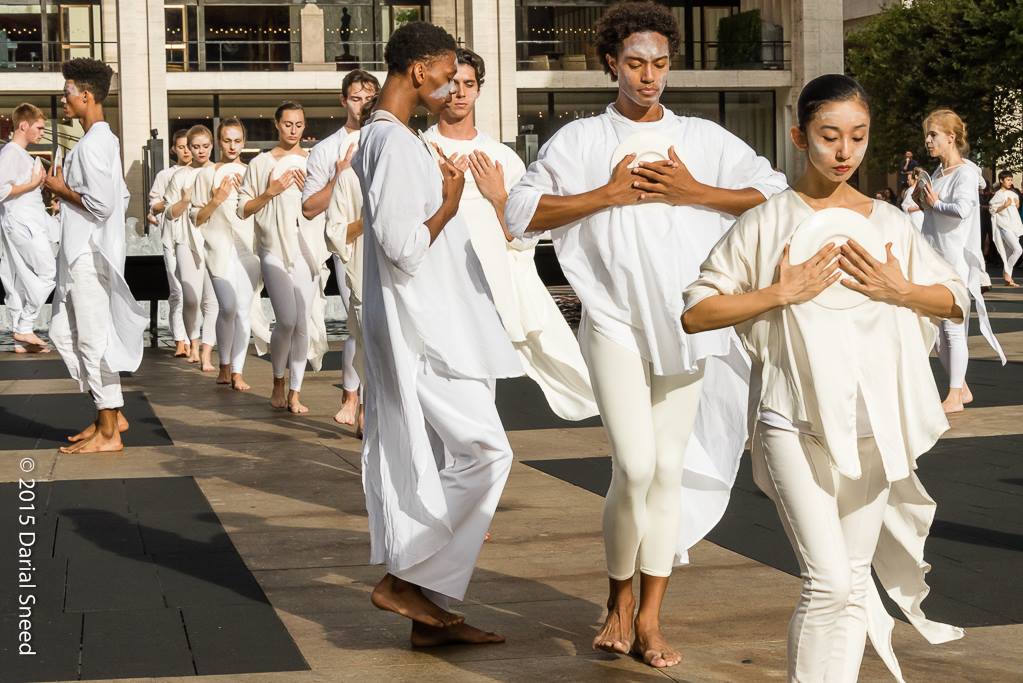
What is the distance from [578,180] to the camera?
5547 mm

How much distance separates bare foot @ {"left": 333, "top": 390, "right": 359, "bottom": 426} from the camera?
11.4 metres

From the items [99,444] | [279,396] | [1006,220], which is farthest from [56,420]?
[1006,220]

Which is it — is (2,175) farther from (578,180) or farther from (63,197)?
(578,180)

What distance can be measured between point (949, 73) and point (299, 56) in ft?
63.9

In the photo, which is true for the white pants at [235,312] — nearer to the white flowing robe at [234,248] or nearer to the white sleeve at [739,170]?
the white flowing robe at [234,248]

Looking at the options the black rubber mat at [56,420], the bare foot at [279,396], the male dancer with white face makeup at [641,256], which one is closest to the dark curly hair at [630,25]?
the male dancer with white face makeup at [641,256]

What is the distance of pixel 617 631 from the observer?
17.7 feet

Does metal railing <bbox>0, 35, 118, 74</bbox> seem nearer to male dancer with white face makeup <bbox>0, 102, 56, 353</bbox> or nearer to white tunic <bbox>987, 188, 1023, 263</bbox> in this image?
white tunic <bbox>987, 188, 1023, 263</bbox>

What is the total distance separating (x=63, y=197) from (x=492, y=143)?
3224 millimetres

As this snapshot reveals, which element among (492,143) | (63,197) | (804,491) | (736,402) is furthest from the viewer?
(63,197)

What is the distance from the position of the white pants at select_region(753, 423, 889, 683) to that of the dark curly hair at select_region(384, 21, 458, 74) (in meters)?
2.01

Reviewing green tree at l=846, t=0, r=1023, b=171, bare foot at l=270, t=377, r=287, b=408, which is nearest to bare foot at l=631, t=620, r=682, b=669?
bare foot at l=270, t=377, r=287, b=408

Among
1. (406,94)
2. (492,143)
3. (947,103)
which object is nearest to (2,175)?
(492,143)

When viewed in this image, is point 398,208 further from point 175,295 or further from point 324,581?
point 175,295
